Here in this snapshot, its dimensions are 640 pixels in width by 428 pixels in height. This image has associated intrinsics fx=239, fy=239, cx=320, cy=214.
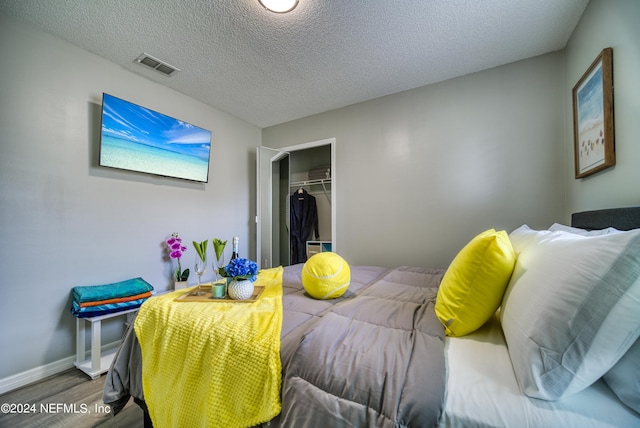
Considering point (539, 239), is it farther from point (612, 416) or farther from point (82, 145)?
point (82, 145)

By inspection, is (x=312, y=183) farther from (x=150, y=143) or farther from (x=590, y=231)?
(x=590, y=231)

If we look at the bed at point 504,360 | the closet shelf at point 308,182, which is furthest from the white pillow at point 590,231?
the closet shelf at point 308,182

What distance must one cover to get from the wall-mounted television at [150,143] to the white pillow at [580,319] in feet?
9.29

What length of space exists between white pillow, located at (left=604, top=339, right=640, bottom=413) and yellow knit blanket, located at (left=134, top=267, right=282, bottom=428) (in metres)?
0.86

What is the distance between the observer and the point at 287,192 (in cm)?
379

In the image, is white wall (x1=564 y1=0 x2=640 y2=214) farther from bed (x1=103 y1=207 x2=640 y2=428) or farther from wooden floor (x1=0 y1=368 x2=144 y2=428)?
wooden floor (x1=0 y1=368 x2=144 y2=428)

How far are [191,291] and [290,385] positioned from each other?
935mm

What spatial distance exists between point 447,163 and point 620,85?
120 centimetres

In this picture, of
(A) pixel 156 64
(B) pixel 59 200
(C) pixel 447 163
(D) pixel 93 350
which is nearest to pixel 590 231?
(C) pixel 447 163

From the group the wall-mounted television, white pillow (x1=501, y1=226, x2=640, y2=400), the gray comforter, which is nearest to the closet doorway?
the wall-mounted television

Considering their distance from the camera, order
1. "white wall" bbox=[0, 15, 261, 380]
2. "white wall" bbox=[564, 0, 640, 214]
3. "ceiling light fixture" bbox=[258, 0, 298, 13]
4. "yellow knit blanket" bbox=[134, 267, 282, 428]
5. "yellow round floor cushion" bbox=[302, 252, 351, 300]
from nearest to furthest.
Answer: "yellow knit blanket" bbox=[134, 267, 282, 428] → "white wall" bbox=[564, 0, 640, 214] → "yellow round floor cushion" bbox=[302, 252, 351, 300] → "ceiling light fixture" bbox=[258, 0, 298, 13] → "white wall" bbox=[0, 15, 261, 380]

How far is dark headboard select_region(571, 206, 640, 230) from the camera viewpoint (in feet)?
3.32

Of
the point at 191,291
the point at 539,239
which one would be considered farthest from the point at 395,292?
the point at 191,291

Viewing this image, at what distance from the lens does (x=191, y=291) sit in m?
1.41
